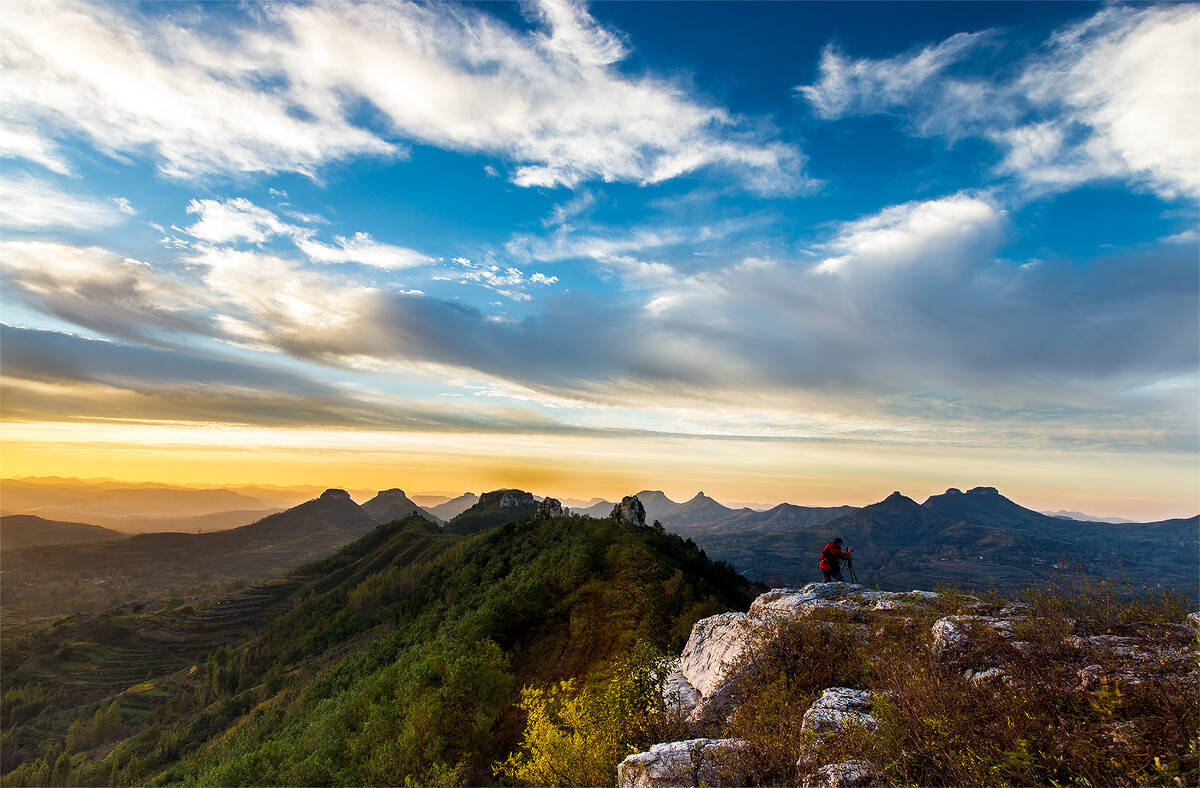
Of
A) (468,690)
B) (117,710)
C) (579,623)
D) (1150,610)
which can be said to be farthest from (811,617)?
(117,710)

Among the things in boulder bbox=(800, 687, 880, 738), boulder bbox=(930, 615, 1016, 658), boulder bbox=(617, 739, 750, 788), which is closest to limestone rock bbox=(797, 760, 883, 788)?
boulder bbox=(800, 687, 880, 738)

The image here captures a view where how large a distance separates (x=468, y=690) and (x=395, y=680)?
66.2 feet

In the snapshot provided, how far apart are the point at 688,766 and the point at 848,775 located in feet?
16.5

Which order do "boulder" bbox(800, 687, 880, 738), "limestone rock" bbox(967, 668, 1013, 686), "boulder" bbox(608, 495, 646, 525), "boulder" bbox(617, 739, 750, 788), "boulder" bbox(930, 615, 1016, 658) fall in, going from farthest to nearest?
1. "boulder" bbox(608, 495, 646, 525)
2. "boulder" bbox(930, 615, 1016, 658)
3. "boulder" bbox(617, 739, 750, 788)
4. "boulder" bbox(800, 687, 880, 738)
5. "limestone rock" bbox(967, 668, 1013, 686)

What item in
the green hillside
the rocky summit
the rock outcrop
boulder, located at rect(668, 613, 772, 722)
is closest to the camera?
the rocky summit

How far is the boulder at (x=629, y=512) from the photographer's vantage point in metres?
111

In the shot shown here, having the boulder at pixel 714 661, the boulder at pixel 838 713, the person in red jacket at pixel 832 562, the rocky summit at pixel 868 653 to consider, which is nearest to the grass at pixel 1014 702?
the rocky summit at pixel 868 653

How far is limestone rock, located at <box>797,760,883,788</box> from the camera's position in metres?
11.9

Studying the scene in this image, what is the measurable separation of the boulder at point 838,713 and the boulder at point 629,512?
311 feet

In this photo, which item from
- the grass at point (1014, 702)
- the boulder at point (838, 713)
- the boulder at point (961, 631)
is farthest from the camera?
the boulder at point (961, 631)

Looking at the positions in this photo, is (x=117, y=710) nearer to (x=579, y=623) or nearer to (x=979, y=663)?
(x=579, y=623)

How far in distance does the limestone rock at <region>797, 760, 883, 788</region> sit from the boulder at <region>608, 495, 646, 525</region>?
98.2 m

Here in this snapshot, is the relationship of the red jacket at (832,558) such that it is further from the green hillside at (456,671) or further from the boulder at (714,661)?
the green hillside at (456,671)

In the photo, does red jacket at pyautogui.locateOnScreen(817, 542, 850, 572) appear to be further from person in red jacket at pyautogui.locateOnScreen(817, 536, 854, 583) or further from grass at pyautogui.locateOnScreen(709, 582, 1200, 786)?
grass at pyautogui.locateOnScreen(709, 582, 1200, 786)
